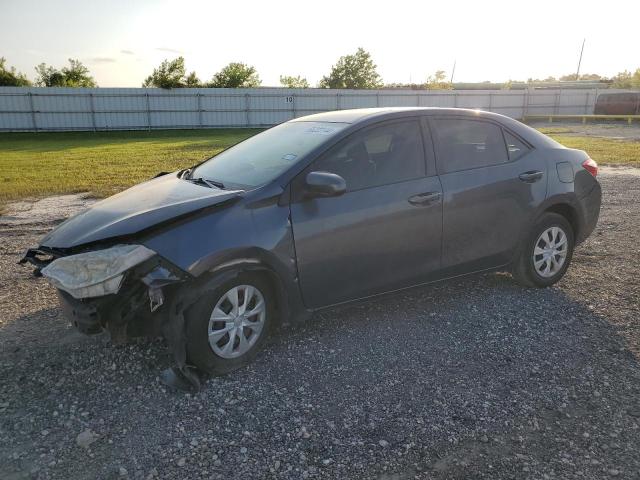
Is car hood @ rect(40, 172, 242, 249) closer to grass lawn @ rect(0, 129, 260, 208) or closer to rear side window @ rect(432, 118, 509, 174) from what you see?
rear side window @ rect(432, 118, 509, 174)

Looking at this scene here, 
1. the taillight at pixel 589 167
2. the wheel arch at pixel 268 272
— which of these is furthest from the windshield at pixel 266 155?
the taillight at pixel 589 167

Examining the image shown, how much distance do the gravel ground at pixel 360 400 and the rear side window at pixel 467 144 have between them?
3.36 ft

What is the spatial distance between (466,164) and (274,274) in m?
1.95

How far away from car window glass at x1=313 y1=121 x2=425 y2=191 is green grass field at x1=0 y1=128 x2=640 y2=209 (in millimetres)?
7605

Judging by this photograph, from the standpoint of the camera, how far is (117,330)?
329cm

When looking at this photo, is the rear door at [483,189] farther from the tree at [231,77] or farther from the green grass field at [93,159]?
the tree at [231,77]

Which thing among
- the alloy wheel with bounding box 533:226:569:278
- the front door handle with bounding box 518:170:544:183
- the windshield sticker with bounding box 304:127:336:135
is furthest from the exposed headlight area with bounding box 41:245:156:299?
the alloy wheel with bounding box 533:226:569:278

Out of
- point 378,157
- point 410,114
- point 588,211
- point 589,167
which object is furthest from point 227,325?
point 589,167

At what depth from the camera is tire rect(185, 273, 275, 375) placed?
3.35 meters

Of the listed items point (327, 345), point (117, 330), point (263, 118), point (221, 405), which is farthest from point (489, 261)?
point (263, 118)

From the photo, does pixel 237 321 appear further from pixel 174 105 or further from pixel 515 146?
pixel 174 105

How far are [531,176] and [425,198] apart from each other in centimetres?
122

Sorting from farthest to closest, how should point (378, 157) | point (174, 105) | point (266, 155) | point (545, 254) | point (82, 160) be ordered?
point (174, 105)
point (82, 160)
point (545, 254)
point (266, 155)
point (378, 157)

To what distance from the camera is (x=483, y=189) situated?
4504 mm
